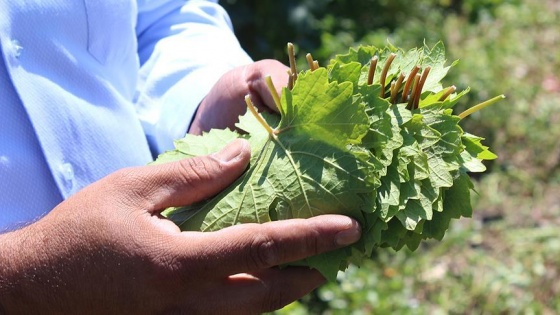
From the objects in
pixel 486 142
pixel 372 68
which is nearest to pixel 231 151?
pixel 372 68

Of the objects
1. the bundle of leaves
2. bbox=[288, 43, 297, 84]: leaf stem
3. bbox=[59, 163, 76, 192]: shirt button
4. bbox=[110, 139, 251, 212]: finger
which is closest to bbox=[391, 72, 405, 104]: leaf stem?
the bundle of leaves

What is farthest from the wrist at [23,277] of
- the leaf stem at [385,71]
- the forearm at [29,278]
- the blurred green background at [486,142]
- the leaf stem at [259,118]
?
the blurred green background at [486,142]

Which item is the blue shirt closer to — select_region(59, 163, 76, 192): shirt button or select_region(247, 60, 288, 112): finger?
select_region(59, 163, 76, 192): shirt button

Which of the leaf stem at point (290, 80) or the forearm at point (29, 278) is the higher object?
the leaf stem at point (290, 80)

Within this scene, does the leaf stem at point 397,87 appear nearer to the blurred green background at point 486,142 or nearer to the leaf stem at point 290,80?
the leaf stem at point 290,80

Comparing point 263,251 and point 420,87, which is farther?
point 420,87

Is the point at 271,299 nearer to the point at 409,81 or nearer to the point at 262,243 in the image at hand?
the point at 262,243
